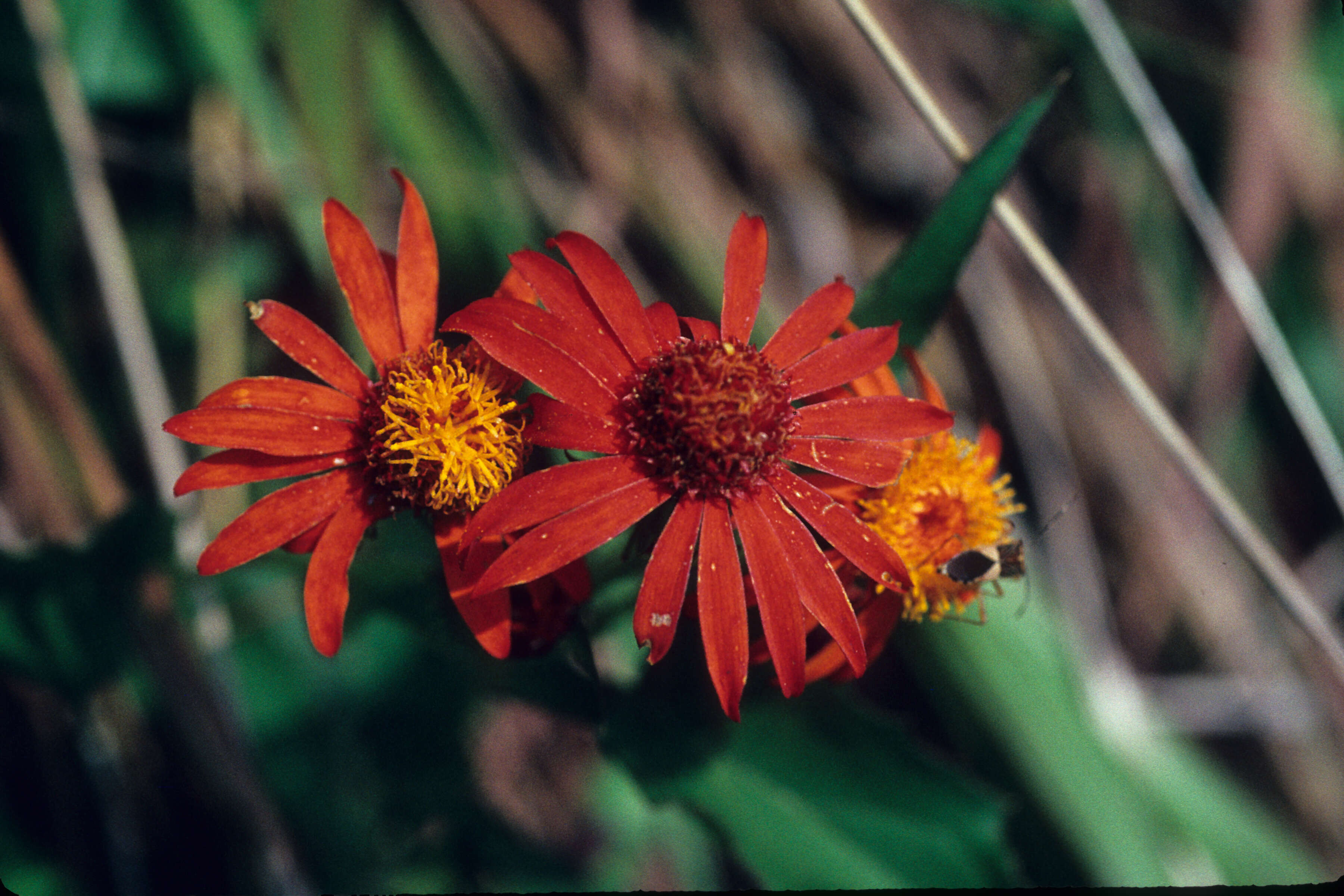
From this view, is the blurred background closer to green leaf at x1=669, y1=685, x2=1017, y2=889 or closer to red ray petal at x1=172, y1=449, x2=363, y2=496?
green leaf at x1=669, y1=685, x2=1017, y2=889

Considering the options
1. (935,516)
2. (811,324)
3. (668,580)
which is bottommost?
(935,516)

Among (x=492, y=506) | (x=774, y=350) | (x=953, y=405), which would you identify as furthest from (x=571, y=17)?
(x=492, y=506)

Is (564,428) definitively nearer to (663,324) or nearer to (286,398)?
(663,324)

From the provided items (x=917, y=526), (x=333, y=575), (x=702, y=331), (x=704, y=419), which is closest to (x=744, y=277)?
(x=702, y=331)

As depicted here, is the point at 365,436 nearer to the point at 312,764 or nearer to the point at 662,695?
the point at 662,695

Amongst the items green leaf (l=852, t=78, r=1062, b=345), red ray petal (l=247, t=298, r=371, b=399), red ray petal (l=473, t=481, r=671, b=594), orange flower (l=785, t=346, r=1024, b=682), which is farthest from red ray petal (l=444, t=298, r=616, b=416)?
green leaf (l=852, t=78, r=1062, b=345)

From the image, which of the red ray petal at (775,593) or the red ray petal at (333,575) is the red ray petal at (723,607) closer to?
the red ray petal at (775,593)
